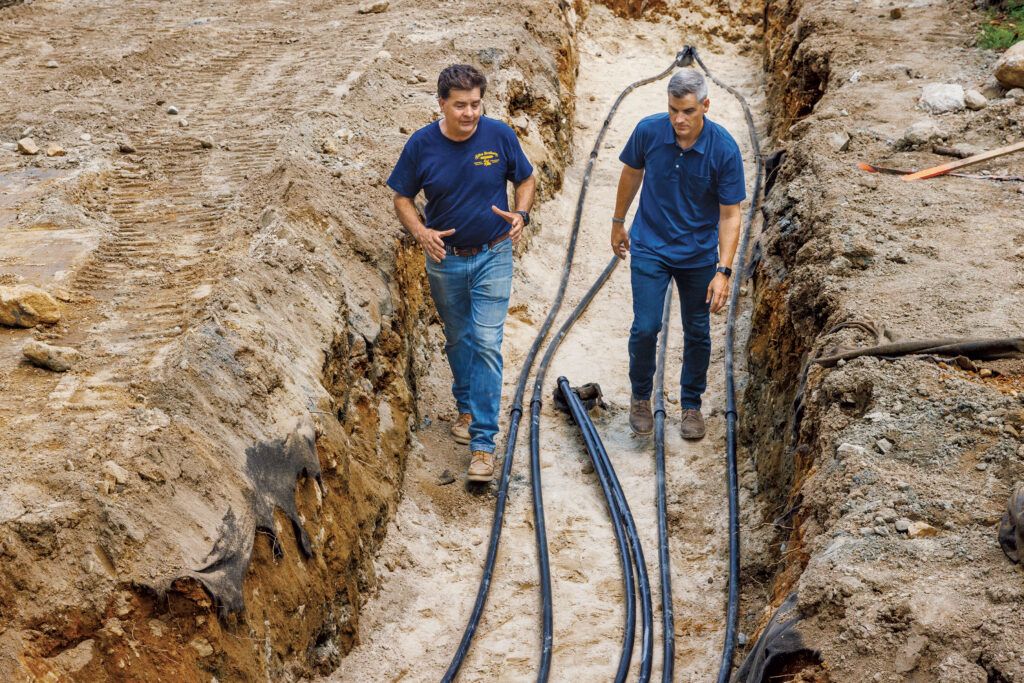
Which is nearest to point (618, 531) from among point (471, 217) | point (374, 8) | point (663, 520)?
point (663, 520)

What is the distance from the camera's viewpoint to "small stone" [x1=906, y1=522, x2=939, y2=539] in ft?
11.6

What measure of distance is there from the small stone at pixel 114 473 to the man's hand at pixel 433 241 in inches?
80.3

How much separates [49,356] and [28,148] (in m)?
2.92

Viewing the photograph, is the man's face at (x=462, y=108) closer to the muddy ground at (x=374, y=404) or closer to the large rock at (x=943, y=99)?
the muddy ground at (x=374, y=404)

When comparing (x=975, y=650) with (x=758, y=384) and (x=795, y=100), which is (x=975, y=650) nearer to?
(x=758, y=384)

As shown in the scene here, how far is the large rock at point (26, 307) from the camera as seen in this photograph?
4.49 m

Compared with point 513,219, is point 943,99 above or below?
above

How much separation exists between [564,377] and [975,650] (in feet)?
13.0

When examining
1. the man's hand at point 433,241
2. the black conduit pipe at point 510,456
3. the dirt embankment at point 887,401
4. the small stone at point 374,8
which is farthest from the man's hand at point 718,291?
the small stone at point 374,8

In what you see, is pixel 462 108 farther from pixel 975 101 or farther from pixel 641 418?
pixel 975 101

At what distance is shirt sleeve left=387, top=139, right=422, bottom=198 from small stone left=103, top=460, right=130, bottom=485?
7.33 feet

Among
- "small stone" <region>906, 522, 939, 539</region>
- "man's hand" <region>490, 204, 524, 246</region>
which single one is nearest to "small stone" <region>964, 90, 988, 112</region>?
"man's hand" <region>490, 204, 524, 246</region>

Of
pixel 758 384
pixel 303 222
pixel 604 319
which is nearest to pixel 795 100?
pixel 604 319

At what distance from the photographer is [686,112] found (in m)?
5.16
